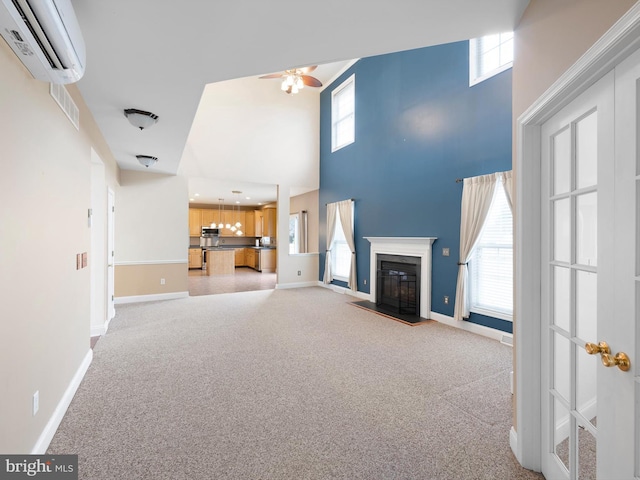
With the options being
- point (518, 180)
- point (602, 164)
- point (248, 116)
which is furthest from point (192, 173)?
point (602, 164)

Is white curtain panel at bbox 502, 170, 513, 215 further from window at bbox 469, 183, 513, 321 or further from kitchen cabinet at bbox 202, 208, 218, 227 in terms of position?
kitchen cabinet at bbox 202, 208, 218, 227

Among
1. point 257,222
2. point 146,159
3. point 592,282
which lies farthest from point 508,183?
point 257,222

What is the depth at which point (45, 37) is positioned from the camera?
1335mm

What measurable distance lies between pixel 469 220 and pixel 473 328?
1483 millimetres

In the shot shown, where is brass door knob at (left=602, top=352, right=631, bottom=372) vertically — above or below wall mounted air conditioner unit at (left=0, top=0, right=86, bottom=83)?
below

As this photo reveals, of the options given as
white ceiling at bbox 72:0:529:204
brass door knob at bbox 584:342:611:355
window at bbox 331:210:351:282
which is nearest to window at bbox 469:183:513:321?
white ceiling at bbox 72:0:529:204

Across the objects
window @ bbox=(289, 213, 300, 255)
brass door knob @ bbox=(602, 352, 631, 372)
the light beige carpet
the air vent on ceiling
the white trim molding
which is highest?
the air vent on ceiling

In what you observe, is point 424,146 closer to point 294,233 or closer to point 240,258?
point 294,233

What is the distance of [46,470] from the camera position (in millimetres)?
1594

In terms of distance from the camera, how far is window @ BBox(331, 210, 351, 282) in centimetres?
702

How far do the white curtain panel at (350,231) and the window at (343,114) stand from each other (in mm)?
1455

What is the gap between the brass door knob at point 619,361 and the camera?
97 centimetres

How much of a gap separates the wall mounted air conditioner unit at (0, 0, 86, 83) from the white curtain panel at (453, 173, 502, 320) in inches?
162

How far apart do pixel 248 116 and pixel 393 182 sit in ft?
11.6
